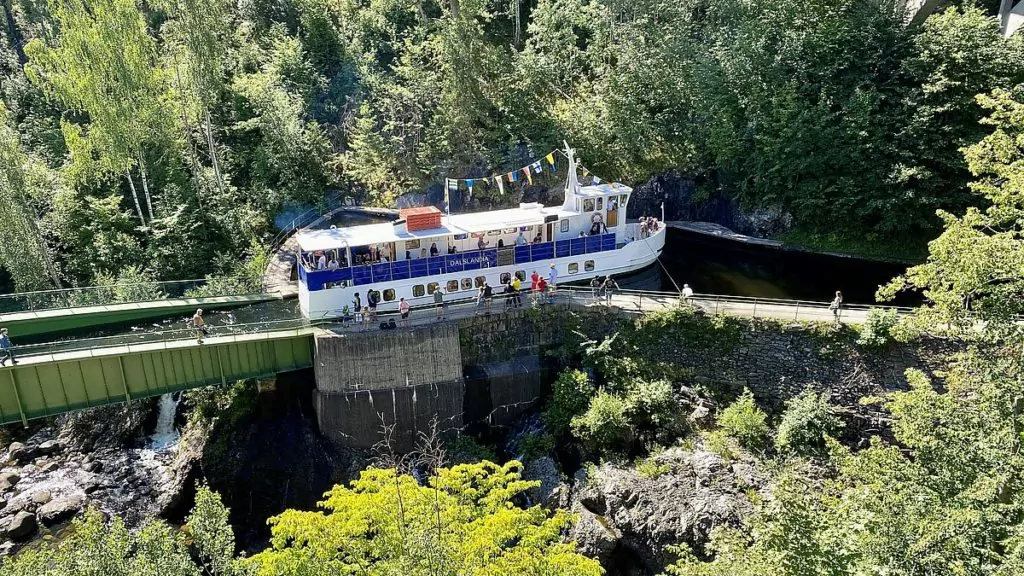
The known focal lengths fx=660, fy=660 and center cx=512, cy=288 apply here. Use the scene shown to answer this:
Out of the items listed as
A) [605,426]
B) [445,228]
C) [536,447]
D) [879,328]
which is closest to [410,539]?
[605,426]

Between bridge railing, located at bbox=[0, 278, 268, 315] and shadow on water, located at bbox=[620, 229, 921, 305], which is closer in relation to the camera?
bridge railing, located at bbox=[0, 278, 268, 315]

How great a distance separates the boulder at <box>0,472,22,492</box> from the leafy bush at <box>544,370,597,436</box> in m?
23.5

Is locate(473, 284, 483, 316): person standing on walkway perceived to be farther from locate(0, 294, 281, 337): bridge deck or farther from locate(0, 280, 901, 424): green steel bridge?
locate(0, 294, 281, 337): bridge deck

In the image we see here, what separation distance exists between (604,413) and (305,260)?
15527mm

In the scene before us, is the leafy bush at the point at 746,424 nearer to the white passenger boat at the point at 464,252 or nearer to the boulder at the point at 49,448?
the white passenger boat at the point at 464,252

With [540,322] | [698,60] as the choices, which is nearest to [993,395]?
[540,322]

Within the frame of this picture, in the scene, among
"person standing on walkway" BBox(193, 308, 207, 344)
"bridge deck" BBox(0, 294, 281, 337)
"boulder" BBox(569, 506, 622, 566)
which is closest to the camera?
"boulder" BBox(569, 506, 622, 566)

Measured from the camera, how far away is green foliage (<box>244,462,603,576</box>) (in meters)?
15.9

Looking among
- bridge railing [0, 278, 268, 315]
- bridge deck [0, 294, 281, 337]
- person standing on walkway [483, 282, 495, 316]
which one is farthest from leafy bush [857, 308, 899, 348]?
bridge railing [0, 278, 268, 315]

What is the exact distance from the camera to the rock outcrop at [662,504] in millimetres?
23156

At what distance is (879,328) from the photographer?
2662 cm

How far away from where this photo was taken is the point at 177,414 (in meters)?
32.2

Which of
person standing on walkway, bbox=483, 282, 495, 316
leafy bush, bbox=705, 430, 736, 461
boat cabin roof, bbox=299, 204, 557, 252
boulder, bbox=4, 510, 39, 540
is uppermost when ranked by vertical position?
boat cabin roof, bbox=299, 204, 557, 252

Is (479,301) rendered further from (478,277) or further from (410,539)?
(410,539)
